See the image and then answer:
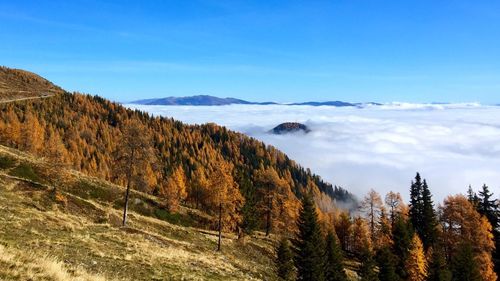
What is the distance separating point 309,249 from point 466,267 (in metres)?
24.7

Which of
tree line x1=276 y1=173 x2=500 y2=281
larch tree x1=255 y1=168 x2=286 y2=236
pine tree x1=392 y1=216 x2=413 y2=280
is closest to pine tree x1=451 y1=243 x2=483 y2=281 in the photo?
tree line x1=276 y1=173 x2=500 y2=281

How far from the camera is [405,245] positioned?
2721 inches

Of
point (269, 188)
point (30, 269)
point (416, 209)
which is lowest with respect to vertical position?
point (416, 209)

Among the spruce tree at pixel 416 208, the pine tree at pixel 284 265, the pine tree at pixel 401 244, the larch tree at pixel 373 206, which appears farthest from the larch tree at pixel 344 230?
the pine tree at pixel 284 265

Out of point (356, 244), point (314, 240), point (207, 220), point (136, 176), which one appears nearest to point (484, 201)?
point (356, 244)

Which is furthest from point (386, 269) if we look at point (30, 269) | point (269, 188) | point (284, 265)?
point (30, 269)

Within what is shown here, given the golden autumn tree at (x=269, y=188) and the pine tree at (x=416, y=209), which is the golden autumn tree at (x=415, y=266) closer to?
the pine tree at (x=416, y=209)

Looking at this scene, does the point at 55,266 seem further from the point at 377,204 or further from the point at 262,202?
the point at 377,204

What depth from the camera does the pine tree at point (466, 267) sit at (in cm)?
5650

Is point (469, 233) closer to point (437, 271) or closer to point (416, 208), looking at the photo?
point (416, 208)

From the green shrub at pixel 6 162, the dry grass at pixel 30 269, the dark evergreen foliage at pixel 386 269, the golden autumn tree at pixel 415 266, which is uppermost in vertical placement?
the dry grass at pixel 30 269

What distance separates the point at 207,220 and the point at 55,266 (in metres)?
85.5

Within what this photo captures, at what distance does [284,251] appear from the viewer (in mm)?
55188

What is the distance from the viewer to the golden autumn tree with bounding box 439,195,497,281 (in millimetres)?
68500
